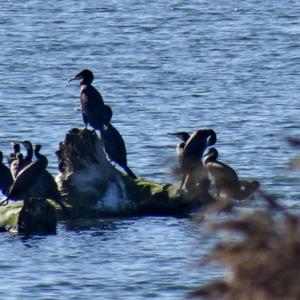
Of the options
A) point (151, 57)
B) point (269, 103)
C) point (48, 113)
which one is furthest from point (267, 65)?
point (48, 113)

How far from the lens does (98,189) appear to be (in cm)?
1536

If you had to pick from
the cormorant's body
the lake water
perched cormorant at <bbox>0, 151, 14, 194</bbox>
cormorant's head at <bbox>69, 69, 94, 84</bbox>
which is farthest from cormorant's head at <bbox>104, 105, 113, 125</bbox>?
the lake water

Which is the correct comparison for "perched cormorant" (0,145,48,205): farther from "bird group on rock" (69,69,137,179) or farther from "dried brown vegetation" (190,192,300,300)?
"dried brown vegetation" (190,192,300,300)

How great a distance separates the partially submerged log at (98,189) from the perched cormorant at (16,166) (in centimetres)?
50

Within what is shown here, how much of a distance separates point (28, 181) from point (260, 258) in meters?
12.0

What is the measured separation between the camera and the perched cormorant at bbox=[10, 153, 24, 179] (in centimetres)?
1569

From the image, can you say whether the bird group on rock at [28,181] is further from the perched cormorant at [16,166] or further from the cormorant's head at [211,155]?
the cormorant's head at [211,155]

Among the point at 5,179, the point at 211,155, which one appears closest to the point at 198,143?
the point at 211,155

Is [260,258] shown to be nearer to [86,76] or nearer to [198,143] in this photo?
[198,143]

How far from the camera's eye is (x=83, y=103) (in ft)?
55.4

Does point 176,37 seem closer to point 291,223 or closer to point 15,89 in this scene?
point 15,89

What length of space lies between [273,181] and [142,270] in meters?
5.83

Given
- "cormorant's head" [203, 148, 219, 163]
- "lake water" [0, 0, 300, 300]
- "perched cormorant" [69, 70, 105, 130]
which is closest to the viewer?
"lake water" [0, 0, 300, 300]

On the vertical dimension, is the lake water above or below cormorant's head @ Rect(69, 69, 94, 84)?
below
